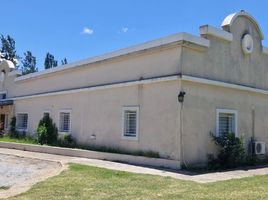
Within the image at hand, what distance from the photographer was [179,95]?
45.2 feet

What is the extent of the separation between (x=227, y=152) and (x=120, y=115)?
4965mm

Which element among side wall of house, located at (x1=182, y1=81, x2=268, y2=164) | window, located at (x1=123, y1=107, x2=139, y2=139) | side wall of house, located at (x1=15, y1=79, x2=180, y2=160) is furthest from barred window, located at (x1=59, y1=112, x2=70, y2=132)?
side wall of house, located at (x1=182, y1=81, x2=268, y2=164)

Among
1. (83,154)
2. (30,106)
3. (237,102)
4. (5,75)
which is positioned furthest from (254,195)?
(5,75)

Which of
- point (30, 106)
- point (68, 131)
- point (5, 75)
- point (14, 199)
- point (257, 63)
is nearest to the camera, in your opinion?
point (14, 199)

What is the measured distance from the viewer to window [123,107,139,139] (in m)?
15.8

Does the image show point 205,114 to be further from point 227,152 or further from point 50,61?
point 50,61

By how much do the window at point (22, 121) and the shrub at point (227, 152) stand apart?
1514cm

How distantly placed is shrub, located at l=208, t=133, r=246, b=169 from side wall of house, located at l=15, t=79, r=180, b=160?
1810 millimetres

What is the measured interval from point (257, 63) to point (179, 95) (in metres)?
6.10

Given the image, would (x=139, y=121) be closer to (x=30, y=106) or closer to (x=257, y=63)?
(x=257, y=63)

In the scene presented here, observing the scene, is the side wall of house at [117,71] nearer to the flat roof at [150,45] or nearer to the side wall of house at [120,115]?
the flat roof at [150,45]

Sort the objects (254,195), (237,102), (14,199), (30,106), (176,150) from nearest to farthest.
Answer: (14,199) < (254,195) < (176,150) < (237,102) < (30,106)

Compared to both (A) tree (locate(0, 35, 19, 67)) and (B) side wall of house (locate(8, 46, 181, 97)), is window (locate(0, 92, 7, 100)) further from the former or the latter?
(A) tree (locate(0, 35, 19, 67))

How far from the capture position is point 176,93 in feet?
46.0
